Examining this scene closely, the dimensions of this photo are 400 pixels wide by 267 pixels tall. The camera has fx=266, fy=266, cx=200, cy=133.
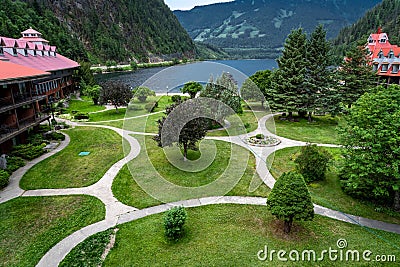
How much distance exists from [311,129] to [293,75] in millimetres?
7185

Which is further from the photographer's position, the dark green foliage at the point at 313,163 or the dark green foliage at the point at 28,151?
the dark green foliage at the point at 28,151

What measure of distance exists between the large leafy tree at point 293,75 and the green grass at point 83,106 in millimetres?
28228

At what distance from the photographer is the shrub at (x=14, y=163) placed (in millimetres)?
19766

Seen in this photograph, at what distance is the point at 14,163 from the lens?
20500 millimetres

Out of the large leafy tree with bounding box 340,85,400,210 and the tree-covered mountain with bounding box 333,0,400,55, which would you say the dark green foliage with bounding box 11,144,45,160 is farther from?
the tree-covered mountain with bounding box 333,0,400,55

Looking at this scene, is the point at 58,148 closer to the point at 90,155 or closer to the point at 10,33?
the point at 90,155

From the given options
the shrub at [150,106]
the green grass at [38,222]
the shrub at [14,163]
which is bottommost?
the green grass at [38,222]

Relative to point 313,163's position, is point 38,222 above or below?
below

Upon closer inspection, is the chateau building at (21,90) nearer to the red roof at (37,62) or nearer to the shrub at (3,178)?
the red roof at (37,62)

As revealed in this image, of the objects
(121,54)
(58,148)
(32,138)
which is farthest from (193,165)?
(121,54)

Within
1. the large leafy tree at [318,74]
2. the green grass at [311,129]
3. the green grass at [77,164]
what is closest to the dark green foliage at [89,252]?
the green grass at [77,164]

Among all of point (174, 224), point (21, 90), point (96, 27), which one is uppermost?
point (96, 27)

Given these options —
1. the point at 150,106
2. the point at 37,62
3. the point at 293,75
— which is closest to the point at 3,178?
the point at 150,106

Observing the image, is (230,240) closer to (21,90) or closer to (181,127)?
(181,127)
